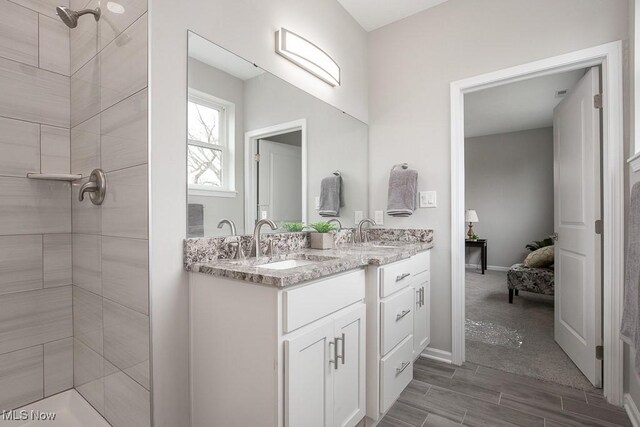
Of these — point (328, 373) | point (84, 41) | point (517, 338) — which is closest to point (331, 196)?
point (328, 373)

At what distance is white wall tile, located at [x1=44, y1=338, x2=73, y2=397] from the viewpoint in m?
1.56

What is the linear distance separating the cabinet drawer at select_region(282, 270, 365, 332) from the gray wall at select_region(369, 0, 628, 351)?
1.13 m

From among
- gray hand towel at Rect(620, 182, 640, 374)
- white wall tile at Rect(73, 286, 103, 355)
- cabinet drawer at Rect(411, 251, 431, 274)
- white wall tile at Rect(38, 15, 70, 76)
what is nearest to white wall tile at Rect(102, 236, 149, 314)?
white wall tile at Rect(73, 286, 103, 355)

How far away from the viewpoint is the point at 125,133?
1299 mm

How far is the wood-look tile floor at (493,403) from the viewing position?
1615mm

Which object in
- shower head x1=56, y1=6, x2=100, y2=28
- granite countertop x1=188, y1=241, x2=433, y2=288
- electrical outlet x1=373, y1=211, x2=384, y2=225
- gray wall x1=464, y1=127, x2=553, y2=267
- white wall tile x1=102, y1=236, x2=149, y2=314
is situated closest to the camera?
granite countertop x1=188, y1=241, x2=433, y2=288

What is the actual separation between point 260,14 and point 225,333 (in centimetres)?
160

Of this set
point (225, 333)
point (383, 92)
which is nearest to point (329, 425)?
point (225, 333)

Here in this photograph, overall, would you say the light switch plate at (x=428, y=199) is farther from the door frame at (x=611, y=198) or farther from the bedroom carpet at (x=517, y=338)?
the bedroom carpet at (x=517, y=338)

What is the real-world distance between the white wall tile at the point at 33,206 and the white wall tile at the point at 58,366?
1.91 feet

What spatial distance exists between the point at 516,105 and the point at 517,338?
126 inches

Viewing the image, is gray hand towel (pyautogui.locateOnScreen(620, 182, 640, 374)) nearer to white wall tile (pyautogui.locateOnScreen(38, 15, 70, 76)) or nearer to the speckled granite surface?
the speckled granite surface

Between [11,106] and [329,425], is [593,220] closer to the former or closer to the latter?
[329,425]

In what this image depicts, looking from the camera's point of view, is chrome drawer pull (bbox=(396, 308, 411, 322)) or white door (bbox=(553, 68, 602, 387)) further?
white door (bbox=(553, 68, 602, 387))
